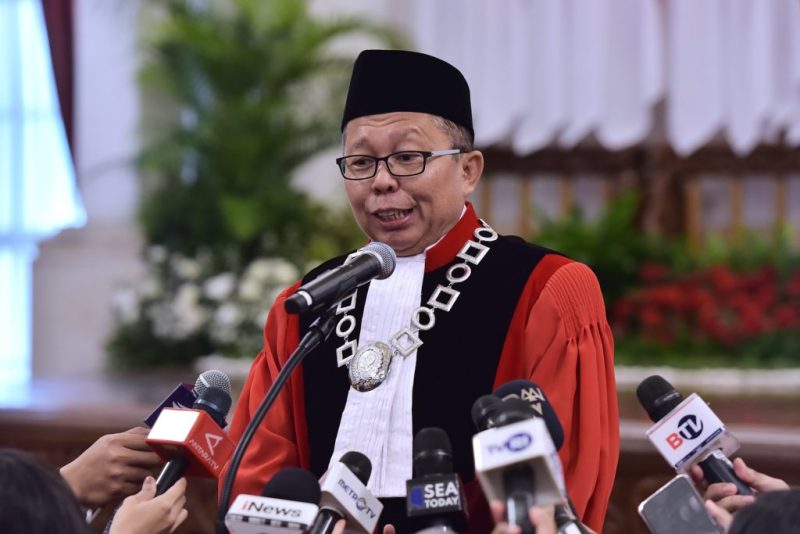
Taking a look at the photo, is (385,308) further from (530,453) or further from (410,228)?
(530,453)

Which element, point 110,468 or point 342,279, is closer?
point 342,279

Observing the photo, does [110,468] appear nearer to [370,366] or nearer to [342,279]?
[370,366]

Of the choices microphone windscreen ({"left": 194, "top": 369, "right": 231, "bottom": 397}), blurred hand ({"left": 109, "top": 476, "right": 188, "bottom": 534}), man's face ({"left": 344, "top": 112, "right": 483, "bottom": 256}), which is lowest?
blurred hand ({"left": 109, "top": 476, "right": 188, "bottom": 534})

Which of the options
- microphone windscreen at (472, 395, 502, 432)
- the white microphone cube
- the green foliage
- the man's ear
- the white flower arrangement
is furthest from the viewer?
the green foliage

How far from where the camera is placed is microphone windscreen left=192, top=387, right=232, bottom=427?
2.12m

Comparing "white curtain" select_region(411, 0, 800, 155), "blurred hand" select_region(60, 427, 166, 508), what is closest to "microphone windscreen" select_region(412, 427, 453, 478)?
"blurred hand" select_region(60, 427, 166, 508)

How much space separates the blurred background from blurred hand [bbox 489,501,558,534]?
14.2 ft

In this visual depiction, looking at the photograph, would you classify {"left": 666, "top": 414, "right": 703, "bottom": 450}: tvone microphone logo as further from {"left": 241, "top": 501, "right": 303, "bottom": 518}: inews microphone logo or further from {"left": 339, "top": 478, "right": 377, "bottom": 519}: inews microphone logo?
{"left": 241, "top": 501, "right": 303, "bottom": 518}: inews microphone logo

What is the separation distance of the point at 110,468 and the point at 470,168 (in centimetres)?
103

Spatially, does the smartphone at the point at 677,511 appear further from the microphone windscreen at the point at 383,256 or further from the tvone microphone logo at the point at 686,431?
the microphone windscreen at the point at 383,256

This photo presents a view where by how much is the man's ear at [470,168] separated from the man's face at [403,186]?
1.7 inches

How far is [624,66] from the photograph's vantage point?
25.2 ft

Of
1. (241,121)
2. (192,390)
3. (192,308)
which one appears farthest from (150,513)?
(241,121)

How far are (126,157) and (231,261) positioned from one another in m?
1.39
